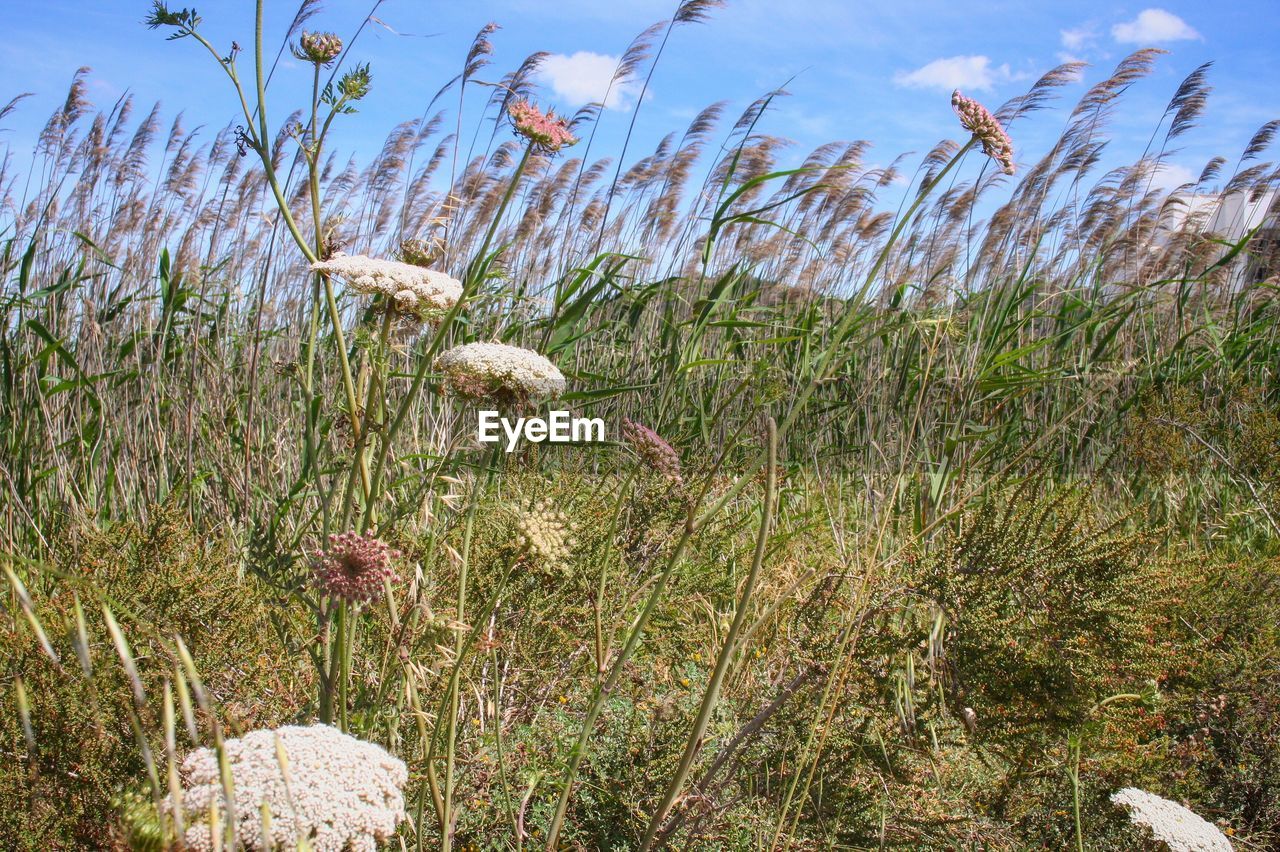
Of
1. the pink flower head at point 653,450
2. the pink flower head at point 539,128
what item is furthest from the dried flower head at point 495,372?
the pink flower head at point 539,128

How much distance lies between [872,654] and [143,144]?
14.0 feet

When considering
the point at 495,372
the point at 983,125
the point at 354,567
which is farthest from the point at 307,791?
the point at 983,125

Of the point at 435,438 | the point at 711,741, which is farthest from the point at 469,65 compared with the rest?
the point at 711,741

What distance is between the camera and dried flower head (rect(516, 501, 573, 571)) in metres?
1.31

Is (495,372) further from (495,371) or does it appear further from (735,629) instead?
(735,629)

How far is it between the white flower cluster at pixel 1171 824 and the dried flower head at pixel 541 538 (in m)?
1.04

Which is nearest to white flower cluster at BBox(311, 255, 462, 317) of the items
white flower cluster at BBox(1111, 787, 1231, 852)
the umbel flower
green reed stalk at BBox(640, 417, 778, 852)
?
green reed stalk at BBox(640, 417, 778, 852)

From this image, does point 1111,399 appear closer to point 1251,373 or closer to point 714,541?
point 1251,373

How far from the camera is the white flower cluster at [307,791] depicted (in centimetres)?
99

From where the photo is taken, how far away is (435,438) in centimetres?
312

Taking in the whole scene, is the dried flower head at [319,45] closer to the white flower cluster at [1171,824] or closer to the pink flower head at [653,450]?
the pink flower head at [653,450]

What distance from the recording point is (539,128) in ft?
3.99

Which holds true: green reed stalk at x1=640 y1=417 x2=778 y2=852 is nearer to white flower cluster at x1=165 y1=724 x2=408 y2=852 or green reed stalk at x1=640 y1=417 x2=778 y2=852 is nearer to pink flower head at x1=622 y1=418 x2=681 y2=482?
white flower cluster at x1=165 y1=724 x2=408 y2=852

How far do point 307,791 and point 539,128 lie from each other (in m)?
0.81
